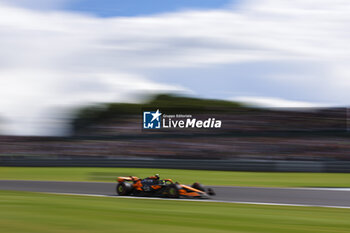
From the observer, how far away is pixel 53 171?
2000cm

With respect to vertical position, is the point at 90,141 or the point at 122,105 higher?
the point at 122,105

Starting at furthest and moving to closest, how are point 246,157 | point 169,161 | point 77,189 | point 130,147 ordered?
point 130,147, point 246,157, point 169,161, point 77,189

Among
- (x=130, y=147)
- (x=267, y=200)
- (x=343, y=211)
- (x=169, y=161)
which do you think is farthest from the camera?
(x=130, y=147)

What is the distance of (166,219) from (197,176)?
36.1 ft

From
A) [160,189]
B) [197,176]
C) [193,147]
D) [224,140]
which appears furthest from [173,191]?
[224,140]

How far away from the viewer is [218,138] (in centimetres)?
2416

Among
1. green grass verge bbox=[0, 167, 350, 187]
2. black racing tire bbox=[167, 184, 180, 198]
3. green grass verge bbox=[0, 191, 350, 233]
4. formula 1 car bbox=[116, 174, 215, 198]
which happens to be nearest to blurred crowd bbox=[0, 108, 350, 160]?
green grass verge bbox=[0, 167, 350, 187]

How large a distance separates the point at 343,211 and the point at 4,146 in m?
22.4

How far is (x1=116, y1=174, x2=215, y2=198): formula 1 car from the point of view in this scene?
34.2ft

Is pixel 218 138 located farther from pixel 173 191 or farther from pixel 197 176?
pixel 173 191

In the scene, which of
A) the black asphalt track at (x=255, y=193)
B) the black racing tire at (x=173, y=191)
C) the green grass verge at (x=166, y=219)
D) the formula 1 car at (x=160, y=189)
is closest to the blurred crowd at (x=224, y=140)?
the black asphalt track at (x=255, y=193)

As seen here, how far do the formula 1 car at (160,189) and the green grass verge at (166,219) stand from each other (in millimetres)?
2044

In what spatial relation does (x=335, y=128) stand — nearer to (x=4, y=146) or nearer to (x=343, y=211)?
(x=343, y=211)

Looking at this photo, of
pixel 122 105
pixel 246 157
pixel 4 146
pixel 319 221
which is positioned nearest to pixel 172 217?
pixel 319 221
